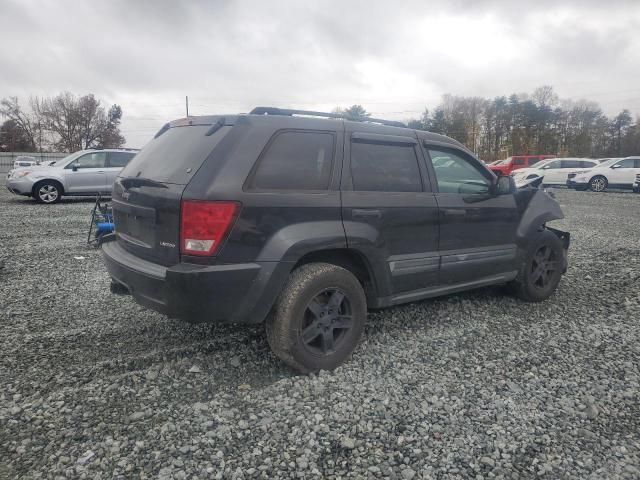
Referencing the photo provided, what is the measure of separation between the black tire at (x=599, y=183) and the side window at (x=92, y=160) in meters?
20.8

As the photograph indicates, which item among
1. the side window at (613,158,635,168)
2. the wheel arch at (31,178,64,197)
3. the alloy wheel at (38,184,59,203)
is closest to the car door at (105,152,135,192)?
the wheel arch at (31,178,64,197)

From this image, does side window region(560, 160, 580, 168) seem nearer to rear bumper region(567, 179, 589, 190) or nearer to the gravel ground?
rear bumper region(567, 179, 589, 190)

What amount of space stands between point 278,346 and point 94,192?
12208 millimetres

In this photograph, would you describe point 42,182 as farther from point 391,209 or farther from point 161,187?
point 391,209

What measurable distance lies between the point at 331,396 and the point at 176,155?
1910 millimetres

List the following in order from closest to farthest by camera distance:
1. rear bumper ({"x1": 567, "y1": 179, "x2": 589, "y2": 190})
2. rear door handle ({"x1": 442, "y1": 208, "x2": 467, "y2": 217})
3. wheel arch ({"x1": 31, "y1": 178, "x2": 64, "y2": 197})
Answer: rear door handle ({"x1": 442, "y1": 208, "x2": 467, "y2": 217}), wheel arch ({"x1": 31, "y1": 178, "x2": 64, "y2": 197}), rear bumper ({"x1": 567, "y1": 179, "x2": 589, "y2": 190})

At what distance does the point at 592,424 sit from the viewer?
2.65 m

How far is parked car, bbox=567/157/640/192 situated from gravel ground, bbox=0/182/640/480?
1959 cm

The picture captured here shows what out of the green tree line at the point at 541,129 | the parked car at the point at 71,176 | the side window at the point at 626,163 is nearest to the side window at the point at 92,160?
the parked car at the point at 71,176

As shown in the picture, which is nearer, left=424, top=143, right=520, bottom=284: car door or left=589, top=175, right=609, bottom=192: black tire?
left=424, top=143, right=520, bottom=284: car door

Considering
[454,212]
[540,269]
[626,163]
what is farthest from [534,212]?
[626,163]

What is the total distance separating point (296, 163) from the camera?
315cm

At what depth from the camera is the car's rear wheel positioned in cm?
1293

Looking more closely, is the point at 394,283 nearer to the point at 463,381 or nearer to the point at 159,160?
the point at 463,381
